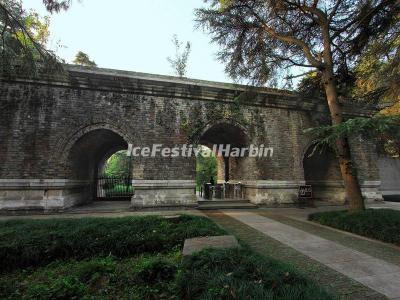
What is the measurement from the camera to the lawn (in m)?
2.54

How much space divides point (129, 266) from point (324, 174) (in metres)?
12.7

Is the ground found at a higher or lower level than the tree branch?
lower

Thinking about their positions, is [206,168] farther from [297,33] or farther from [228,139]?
[297,33]

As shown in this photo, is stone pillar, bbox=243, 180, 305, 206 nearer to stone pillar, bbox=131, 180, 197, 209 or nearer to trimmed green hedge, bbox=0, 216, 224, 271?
stone pillar, bbox=131, 180, 197, 209

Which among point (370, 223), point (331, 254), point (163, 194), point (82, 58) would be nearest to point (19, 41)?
point (163, 194)

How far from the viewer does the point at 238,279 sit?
2566 mm

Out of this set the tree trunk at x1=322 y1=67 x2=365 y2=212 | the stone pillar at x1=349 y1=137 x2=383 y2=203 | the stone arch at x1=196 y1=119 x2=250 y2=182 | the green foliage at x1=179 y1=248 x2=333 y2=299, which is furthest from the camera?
the stone pillar at x1=349 y1=137 x2=383 y2=203

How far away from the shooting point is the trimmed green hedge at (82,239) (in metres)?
4.09

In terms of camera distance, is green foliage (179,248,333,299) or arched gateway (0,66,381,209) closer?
green foliage (179,248,333,299)

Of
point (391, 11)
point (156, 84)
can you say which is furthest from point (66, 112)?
point (391, 11)

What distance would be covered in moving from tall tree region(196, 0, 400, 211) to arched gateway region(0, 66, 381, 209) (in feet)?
5.16

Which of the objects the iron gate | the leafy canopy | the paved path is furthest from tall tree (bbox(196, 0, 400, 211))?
the iron gate

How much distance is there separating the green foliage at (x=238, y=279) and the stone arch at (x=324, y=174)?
10.4m

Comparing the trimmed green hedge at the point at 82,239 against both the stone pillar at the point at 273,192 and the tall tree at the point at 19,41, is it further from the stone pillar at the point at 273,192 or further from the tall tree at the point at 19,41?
the stone pillar at the point at 273,192
